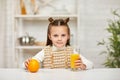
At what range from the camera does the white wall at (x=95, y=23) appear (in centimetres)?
408

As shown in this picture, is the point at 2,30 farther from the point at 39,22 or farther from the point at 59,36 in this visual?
the point at 59,36

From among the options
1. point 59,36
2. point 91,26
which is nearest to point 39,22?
point 91,26

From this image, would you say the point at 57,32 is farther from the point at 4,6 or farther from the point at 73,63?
the point at 4,6

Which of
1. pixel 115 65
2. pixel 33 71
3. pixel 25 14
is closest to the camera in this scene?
pixel 33 71

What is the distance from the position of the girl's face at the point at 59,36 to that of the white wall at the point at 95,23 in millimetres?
2076

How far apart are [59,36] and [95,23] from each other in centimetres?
217

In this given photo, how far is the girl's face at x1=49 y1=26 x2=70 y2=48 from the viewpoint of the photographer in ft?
6.56

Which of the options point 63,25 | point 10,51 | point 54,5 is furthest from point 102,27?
point 63,25

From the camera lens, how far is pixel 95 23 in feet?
13.4

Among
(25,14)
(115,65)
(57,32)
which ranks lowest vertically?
(115,65)

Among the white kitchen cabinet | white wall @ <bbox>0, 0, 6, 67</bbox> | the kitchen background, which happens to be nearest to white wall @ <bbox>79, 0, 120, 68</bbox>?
the kitchen background

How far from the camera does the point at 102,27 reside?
13.5 feet

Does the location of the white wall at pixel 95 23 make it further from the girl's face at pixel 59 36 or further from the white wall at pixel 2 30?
the girl's face at pixel 59 36

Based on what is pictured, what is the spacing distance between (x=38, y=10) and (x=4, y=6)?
1.70 ft
